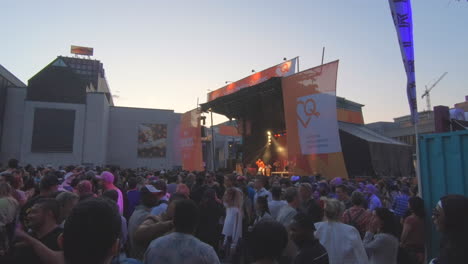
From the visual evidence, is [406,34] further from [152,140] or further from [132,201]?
[152,140]

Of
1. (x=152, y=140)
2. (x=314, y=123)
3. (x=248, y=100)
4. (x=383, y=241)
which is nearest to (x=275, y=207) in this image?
(x=383, y=241)

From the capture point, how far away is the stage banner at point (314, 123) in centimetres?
862

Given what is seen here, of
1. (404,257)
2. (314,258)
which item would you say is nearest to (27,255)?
(314,258)

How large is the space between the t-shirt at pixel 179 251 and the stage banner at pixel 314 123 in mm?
7062

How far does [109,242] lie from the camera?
1.30m

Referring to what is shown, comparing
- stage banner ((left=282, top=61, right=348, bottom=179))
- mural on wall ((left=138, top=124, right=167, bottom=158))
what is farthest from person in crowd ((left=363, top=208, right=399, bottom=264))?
mural on wall ((left=138, top=124, right=167, bottom=158))

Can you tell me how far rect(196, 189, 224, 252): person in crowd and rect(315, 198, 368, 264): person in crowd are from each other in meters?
2.07

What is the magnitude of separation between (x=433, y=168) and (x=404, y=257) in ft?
6.34

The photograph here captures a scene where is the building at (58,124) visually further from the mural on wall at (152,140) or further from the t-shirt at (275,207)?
the t-shirt at (275,207)

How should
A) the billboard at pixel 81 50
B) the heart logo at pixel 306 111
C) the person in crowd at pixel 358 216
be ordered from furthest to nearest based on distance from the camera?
1. the billboard at pixel 81 50
2. the heart logo at pixel 306 111
3. the person in crowd at pixel 358 216

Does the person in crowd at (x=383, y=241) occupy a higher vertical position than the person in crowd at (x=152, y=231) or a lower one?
lower

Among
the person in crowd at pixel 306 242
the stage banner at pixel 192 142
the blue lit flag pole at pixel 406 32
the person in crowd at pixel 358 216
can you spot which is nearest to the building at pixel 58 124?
the stage banner at pixel 192 142

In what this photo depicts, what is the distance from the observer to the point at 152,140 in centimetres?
3516

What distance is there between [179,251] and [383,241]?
7.15ft
